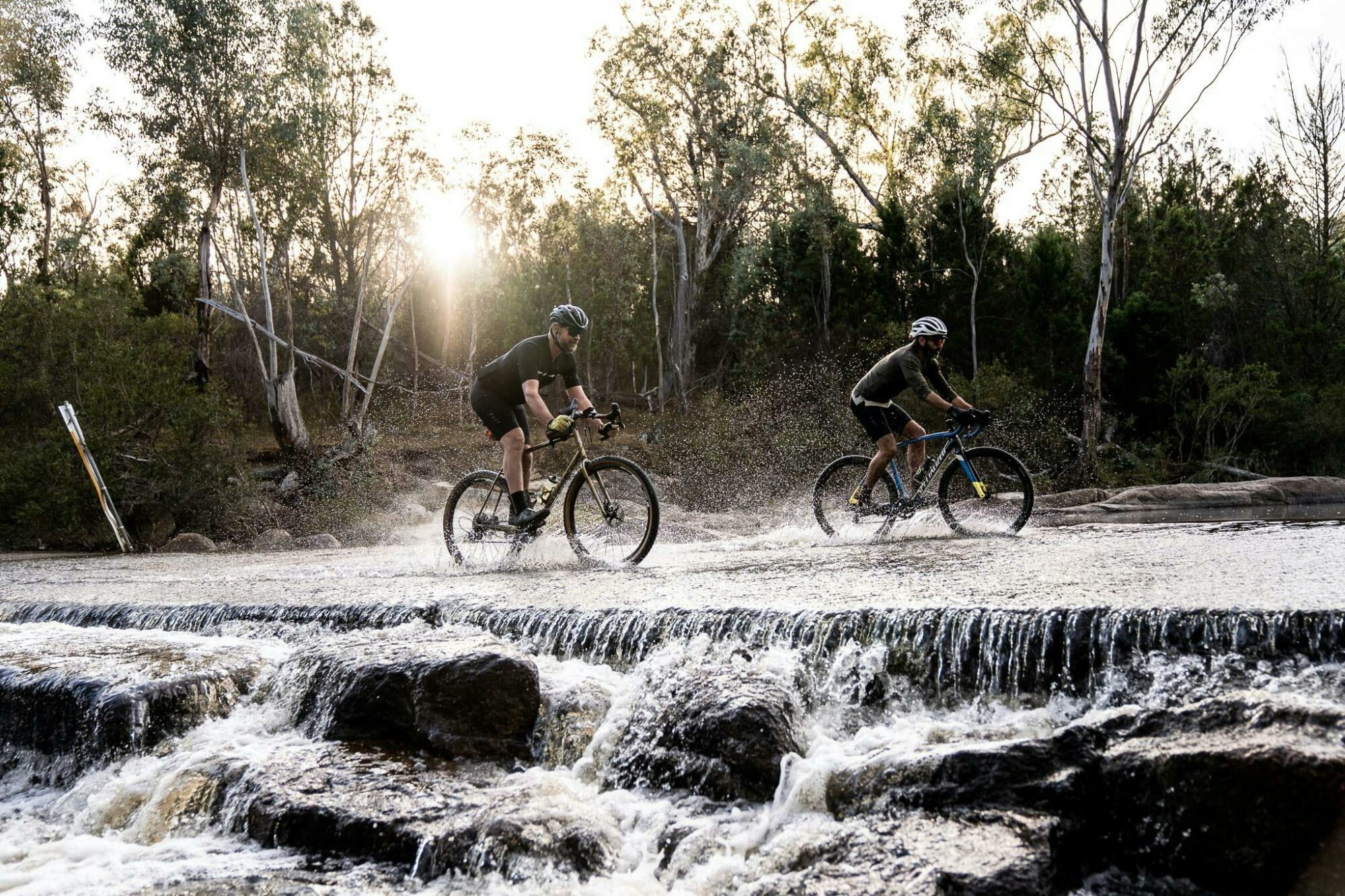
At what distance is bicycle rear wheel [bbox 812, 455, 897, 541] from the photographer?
1042 cm

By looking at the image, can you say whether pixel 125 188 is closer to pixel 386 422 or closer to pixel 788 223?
pixel 386 422

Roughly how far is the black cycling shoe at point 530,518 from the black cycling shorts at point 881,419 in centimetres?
337

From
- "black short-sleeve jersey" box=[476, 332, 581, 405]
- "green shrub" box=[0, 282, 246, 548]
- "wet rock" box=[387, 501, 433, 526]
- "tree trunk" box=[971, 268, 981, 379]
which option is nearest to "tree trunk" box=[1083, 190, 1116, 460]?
"tree trunk" box=[971, 268, 981, 379]

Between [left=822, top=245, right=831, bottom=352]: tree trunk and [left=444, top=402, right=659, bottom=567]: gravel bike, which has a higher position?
[left=822, top=245, right=831, bottom=352]: tree trunk

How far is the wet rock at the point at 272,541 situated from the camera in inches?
678

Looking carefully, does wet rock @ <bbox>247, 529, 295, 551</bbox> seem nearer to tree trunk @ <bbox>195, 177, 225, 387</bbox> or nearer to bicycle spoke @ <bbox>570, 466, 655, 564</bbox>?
bicycle spoke @ <bbox>570, 466, 655, 564</bbox>

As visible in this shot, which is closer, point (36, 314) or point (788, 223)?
point (36, 314)

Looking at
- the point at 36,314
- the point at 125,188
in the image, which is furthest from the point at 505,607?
the point at 125,188

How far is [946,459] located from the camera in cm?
1004

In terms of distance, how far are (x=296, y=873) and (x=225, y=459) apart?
1614 cm

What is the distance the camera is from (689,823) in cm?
441

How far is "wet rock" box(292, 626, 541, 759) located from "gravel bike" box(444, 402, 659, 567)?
9.28 feet

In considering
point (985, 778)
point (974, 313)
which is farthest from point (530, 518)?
point (974, 313)

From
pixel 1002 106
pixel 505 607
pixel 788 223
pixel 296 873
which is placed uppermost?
pixel 1002 106
